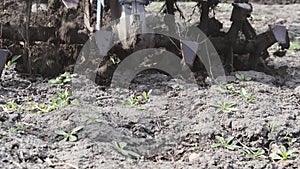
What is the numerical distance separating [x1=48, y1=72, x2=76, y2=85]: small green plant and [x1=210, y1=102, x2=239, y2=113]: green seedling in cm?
88

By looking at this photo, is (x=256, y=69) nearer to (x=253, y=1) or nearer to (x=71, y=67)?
(x=71, y=67)

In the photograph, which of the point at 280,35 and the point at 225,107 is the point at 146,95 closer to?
the point at 225,107

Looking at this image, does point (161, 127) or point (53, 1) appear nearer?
point (161, 127)

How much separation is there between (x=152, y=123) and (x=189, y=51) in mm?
639

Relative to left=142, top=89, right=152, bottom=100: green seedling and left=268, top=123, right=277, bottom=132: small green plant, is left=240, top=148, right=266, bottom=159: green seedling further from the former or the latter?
left=142, top=89, right=152, bottom=100: green seedling

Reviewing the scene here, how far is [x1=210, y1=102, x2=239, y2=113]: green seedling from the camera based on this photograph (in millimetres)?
3020

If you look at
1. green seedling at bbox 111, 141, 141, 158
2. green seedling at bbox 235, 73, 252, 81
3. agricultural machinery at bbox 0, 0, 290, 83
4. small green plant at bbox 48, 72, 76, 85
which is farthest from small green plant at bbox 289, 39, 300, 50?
green seedling at bbox 111, 141, 141, 158

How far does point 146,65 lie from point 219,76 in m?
0.45

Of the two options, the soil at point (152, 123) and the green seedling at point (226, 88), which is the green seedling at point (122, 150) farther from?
the green seedling at point (226, 88)

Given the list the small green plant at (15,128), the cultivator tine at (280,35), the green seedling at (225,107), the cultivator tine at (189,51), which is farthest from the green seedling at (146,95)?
the cultivator tine at (280,35)

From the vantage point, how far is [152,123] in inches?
116

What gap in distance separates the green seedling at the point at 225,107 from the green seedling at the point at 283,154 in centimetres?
42

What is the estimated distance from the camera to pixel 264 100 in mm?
3189

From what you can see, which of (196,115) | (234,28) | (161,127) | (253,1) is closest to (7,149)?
(161,127)
